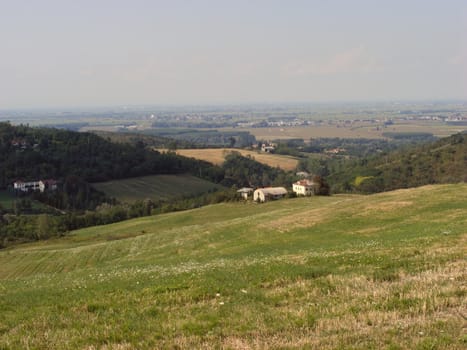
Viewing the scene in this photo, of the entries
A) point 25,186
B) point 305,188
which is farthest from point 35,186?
point 305,188

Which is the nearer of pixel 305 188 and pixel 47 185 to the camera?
pixel 305 188

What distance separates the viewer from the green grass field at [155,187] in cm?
14075

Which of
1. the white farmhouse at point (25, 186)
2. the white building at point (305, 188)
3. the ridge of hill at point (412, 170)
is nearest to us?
the white building at point (305, 188)

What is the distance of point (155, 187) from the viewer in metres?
151

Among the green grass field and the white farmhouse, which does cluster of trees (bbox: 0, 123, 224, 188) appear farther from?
the green grass field

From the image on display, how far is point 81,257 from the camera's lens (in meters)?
43.6

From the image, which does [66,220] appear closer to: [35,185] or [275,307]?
[35,185]

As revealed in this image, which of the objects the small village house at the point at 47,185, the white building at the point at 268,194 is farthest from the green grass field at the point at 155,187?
the white building at the point at 268,194

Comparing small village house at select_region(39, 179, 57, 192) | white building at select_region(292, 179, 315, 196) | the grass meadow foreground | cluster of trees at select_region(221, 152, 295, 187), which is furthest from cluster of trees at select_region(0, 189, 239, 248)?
the grass meadow foreground

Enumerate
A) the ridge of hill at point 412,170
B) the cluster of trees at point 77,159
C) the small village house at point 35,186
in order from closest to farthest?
the small village house at point 35,186 → the ridge of hill at point 412,170 → the cluster of trees at point 77,159

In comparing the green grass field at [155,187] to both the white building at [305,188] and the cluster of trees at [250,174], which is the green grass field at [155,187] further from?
the white building at [305,188]

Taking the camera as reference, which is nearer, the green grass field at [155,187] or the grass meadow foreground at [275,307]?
the grass meadow foreground at [275,307]

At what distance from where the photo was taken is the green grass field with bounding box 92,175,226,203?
462ft

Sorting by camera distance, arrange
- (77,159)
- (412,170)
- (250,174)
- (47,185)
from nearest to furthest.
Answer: (47,185)
(412,170)
(77,159)
(250,174)
